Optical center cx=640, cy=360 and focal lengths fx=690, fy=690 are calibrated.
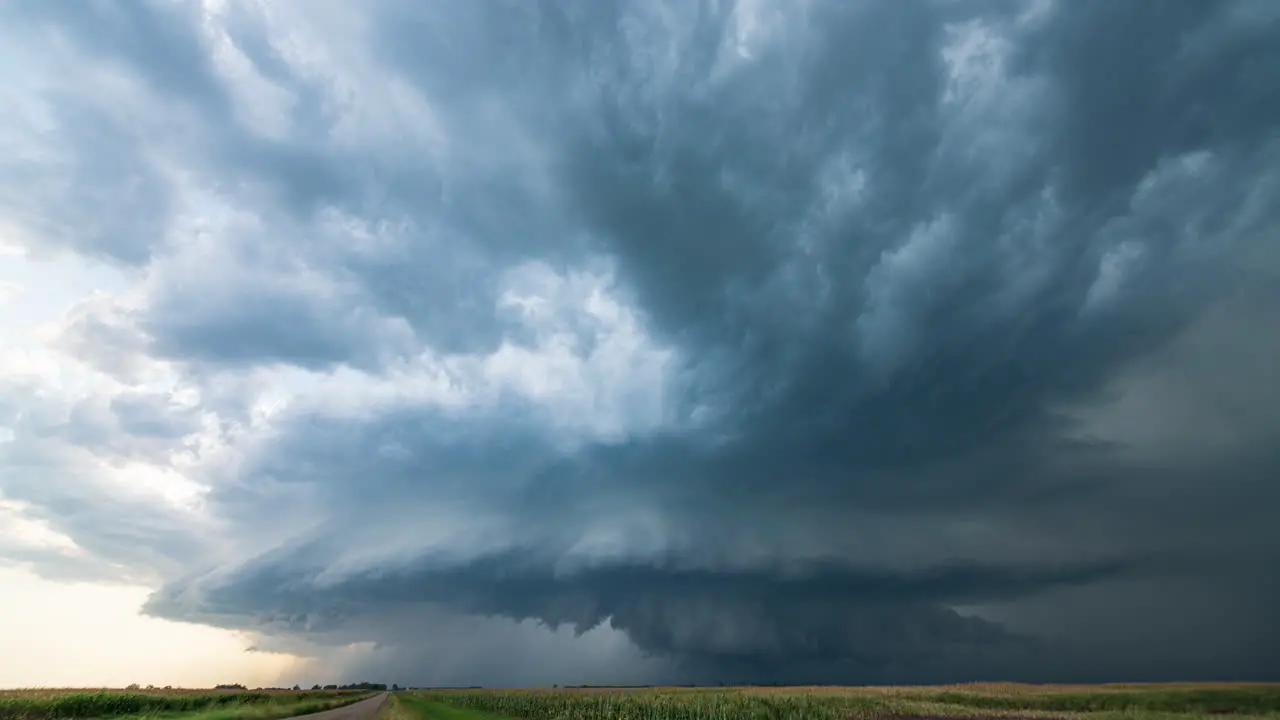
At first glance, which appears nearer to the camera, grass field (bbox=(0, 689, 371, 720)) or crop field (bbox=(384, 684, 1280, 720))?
grass field (bbox=(0, 689, 371, 720))

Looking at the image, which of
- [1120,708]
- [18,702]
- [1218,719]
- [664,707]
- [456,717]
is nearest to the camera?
[1218,719]

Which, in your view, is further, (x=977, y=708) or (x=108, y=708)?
(x=977, y=708)

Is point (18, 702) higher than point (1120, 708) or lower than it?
higher

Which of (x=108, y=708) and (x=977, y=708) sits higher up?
(x=108, y=708)

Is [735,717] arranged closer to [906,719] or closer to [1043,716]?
[906,719]

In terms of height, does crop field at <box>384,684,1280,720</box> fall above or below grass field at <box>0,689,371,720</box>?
below

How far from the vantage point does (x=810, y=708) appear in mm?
69188

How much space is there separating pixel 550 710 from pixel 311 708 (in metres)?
31.1

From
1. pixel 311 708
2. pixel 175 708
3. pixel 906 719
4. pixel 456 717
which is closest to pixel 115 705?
pixel 175 708

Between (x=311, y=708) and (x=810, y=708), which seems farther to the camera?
(x=311, y=708)

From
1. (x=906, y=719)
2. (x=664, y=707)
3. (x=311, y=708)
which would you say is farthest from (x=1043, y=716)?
(x=311, y=708)

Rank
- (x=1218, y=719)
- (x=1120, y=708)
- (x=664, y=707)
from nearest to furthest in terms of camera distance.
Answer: (x=1218, y=719) → (x=1120, y=708) → (x=664, y=707)

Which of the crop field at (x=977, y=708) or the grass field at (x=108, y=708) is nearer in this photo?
the grass field at (x=108, y=708)

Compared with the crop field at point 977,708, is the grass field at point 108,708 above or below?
above
